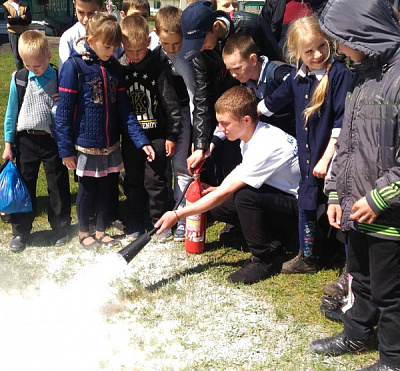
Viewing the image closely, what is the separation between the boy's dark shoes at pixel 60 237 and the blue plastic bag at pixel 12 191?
1.17 ft

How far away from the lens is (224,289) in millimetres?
3865

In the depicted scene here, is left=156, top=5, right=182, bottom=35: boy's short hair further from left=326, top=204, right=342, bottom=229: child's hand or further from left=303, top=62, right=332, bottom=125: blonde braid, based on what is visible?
left=326, top=204, right=342, bottom=229: child's hand

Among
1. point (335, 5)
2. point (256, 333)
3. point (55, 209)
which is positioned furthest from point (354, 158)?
point (55, 209)

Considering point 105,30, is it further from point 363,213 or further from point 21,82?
point 363,213

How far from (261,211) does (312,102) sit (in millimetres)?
834

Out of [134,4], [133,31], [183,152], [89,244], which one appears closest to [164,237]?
[89,244]

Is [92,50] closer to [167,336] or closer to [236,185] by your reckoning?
[236,185]

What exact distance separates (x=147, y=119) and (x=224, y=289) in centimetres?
148

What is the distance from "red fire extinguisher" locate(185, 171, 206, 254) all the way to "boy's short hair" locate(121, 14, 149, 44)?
1.06 meters

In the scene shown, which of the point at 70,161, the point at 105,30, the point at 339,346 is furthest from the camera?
the point at 70,161

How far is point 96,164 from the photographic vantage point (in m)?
4.36

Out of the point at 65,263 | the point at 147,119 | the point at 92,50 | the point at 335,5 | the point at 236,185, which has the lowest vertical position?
the point at 65,263

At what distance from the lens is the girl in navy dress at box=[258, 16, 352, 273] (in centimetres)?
353

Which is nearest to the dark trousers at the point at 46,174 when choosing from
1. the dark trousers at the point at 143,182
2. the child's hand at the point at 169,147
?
the dark trousers at the point at 143,182
